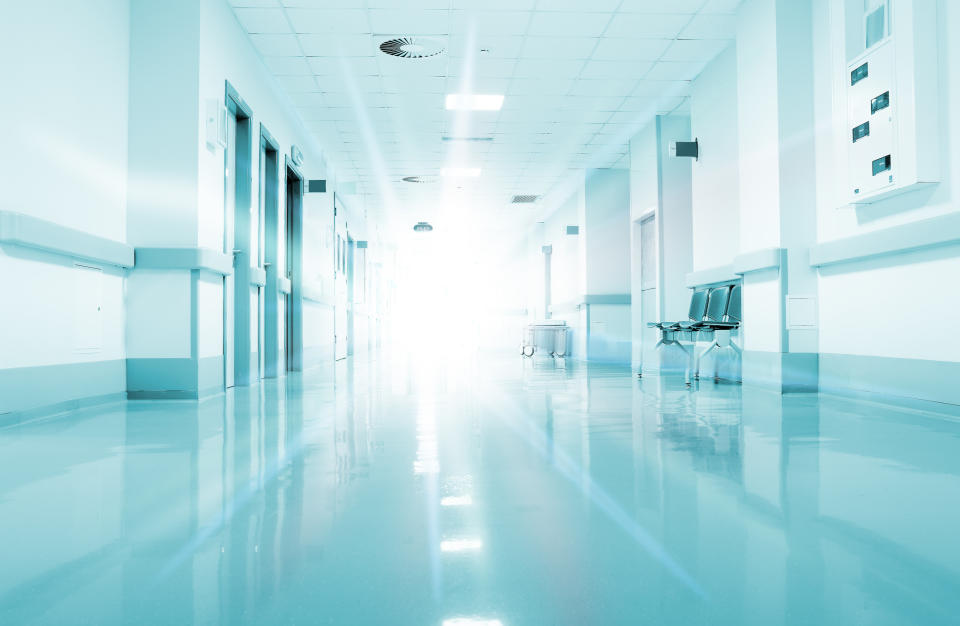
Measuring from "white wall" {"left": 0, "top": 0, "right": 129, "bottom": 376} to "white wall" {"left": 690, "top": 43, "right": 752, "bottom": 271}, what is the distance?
5.32 m

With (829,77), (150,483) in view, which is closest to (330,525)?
(150,483)

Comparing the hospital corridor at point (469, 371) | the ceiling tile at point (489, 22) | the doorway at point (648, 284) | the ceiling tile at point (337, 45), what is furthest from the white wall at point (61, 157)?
the doorway at point (648, 284)

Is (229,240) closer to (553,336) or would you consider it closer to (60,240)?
(60,240)

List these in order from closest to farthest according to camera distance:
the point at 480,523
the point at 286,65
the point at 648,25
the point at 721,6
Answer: the point at 480,523 → the point at 721,6 → the point at 648,25 → the point at 286,65

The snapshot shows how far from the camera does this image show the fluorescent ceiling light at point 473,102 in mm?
7371

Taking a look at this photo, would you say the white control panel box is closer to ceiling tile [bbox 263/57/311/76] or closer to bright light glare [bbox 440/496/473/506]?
bright light glare [bbox 440/496/473/506]

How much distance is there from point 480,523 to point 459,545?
7.3 inches

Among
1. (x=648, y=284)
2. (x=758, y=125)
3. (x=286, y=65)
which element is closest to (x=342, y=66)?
(x=286, y=65)

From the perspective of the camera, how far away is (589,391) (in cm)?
535

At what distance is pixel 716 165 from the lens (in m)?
6.51

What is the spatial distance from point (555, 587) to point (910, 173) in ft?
12.7

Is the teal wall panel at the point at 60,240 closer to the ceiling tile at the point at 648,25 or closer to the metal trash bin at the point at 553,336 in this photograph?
the ceiling tile at the point at 648,25

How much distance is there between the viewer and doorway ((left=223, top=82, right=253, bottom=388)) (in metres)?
5.64

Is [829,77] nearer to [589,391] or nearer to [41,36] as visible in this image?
[589,391]
